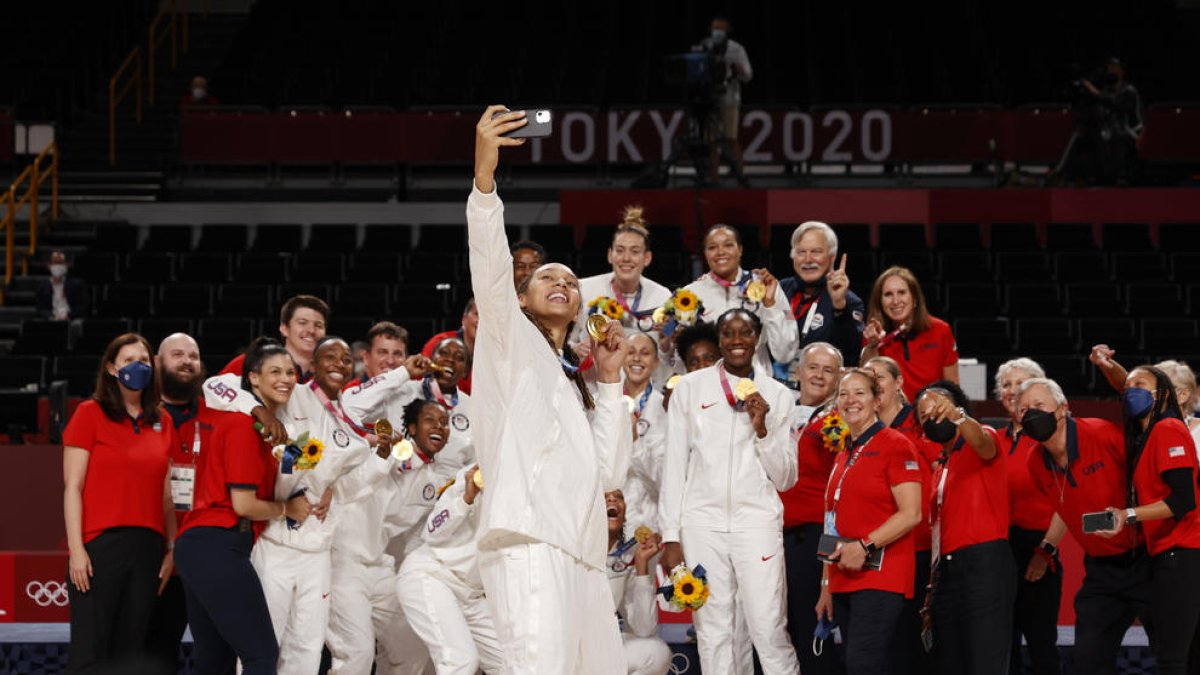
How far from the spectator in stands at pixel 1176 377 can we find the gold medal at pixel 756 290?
6.05 ft

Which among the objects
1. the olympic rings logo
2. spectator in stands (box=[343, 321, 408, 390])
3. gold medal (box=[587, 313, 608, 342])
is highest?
spectator in stands (box=[343, 321, 408, 390])

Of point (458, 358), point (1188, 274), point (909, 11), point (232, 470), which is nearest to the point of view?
point (232, 470)

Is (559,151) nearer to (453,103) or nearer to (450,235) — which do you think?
(450,235)

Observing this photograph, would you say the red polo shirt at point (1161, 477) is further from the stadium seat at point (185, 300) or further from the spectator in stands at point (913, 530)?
the stadium seat at point (185, 300)

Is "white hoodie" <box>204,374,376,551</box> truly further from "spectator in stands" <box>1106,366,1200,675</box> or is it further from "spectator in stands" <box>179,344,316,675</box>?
"spectator in stands" <box>1106,366,1200,675</box>

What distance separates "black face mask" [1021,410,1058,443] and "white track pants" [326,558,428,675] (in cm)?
358

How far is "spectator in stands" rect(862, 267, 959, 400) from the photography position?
8945 millimetres

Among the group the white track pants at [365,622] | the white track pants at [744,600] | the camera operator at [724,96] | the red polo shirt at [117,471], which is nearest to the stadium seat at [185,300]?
the camera operator at [724,96]

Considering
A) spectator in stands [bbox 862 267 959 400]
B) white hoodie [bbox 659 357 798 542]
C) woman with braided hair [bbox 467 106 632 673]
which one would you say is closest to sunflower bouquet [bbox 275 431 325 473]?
white hoodie [bbox 659 357 798 542]

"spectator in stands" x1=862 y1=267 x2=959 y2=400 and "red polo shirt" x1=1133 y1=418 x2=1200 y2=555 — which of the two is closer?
"red polo shirt" x1=1133 y1=418 x2=1200 y2=555

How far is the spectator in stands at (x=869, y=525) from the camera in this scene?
7398 millimetres

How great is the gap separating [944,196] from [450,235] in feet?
18.4

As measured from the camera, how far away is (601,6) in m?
24.0

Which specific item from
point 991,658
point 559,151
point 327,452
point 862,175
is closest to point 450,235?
point 559,151
